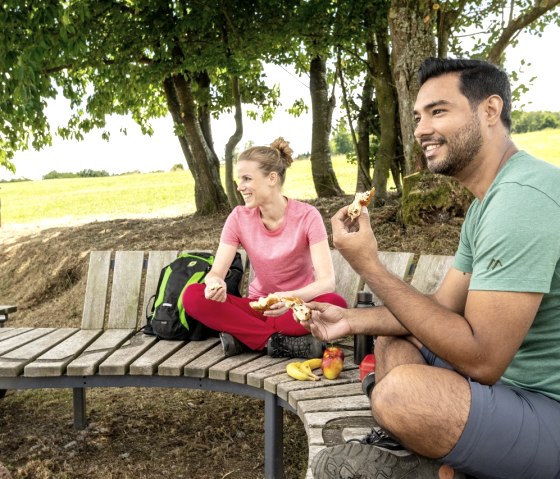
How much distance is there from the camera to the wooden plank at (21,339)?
13.6ft

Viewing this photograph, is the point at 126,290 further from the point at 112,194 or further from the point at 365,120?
the point at 112,194

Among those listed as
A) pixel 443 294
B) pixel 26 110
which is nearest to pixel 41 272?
pixel 26 110

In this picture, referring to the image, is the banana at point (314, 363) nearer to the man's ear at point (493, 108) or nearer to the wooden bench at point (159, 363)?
the wooden bench at point (159, 363)

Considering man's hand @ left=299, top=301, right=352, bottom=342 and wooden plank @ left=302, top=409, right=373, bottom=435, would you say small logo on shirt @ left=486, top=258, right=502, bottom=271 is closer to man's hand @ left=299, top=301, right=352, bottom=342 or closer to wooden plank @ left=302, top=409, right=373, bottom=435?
man's hand @ left=299, top=301, right=352, bottom=342

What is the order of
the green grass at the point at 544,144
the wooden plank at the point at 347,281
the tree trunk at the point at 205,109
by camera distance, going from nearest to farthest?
the wooden plank at the point at 347,281 < the tree trunk at the point at 205,109 < the green grass at the point at 544,144

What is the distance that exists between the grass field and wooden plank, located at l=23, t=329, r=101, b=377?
1221 cm

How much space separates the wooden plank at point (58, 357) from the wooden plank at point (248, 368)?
1.05m

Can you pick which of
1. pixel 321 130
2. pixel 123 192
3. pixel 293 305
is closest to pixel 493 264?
pixel 293 305

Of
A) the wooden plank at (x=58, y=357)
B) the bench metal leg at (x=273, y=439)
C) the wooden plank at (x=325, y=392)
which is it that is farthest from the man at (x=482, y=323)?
the wooden plank at (x=58, y=357)

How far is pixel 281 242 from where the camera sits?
385 cm

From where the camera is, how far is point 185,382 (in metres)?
3.64

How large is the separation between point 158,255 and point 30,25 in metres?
4.82

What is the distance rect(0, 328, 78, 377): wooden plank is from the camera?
3.71 m

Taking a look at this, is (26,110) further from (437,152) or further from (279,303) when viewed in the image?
(437,152)
